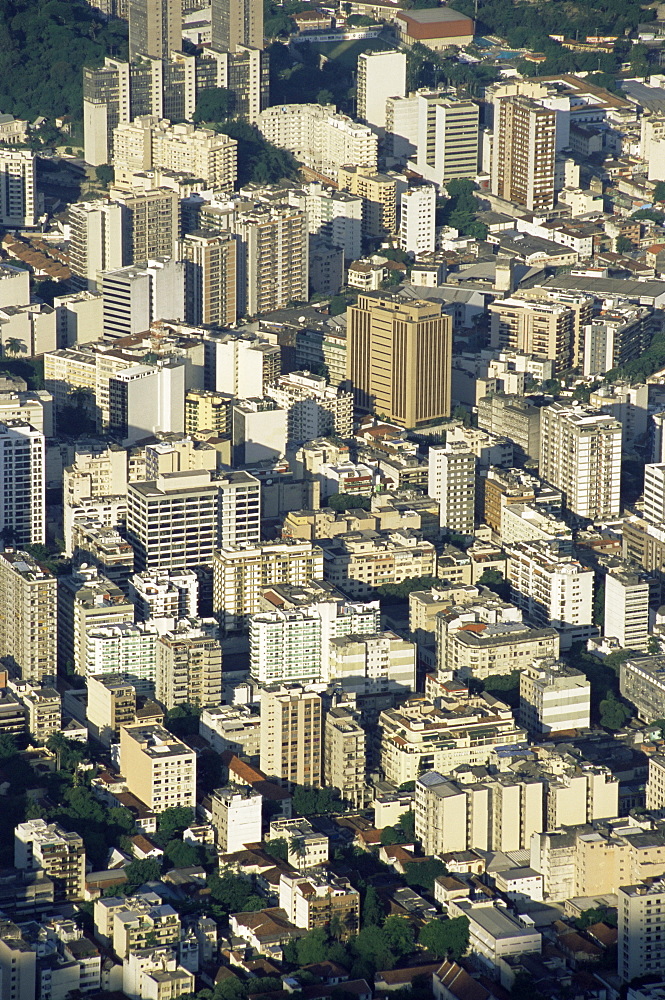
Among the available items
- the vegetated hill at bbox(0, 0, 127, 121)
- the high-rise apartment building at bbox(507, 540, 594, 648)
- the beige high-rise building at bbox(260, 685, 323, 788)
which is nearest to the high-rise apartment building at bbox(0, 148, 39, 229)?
the vegetated hill at bbox(0, 0, 127, 121)

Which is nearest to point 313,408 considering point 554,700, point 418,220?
point 418,220

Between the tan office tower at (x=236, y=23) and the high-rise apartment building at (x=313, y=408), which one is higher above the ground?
the tan office tower at (x=236, y=23)

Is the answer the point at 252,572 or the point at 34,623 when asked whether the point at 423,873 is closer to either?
the point at 34,623

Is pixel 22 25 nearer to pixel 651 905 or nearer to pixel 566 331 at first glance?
pixel 566 331

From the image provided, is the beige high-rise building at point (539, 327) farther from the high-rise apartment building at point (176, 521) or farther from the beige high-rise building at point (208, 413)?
the high-rise apartment building at point (176, 521)

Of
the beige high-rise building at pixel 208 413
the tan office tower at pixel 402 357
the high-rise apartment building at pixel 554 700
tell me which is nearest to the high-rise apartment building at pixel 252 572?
the high-rise apartment building at pixel 554 700

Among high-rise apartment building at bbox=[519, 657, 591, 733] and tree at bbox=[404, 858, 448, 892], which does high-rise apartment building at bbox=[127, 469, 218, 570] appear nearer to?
high-rise apartment building at bbox=[519, 657, 591, 733]
